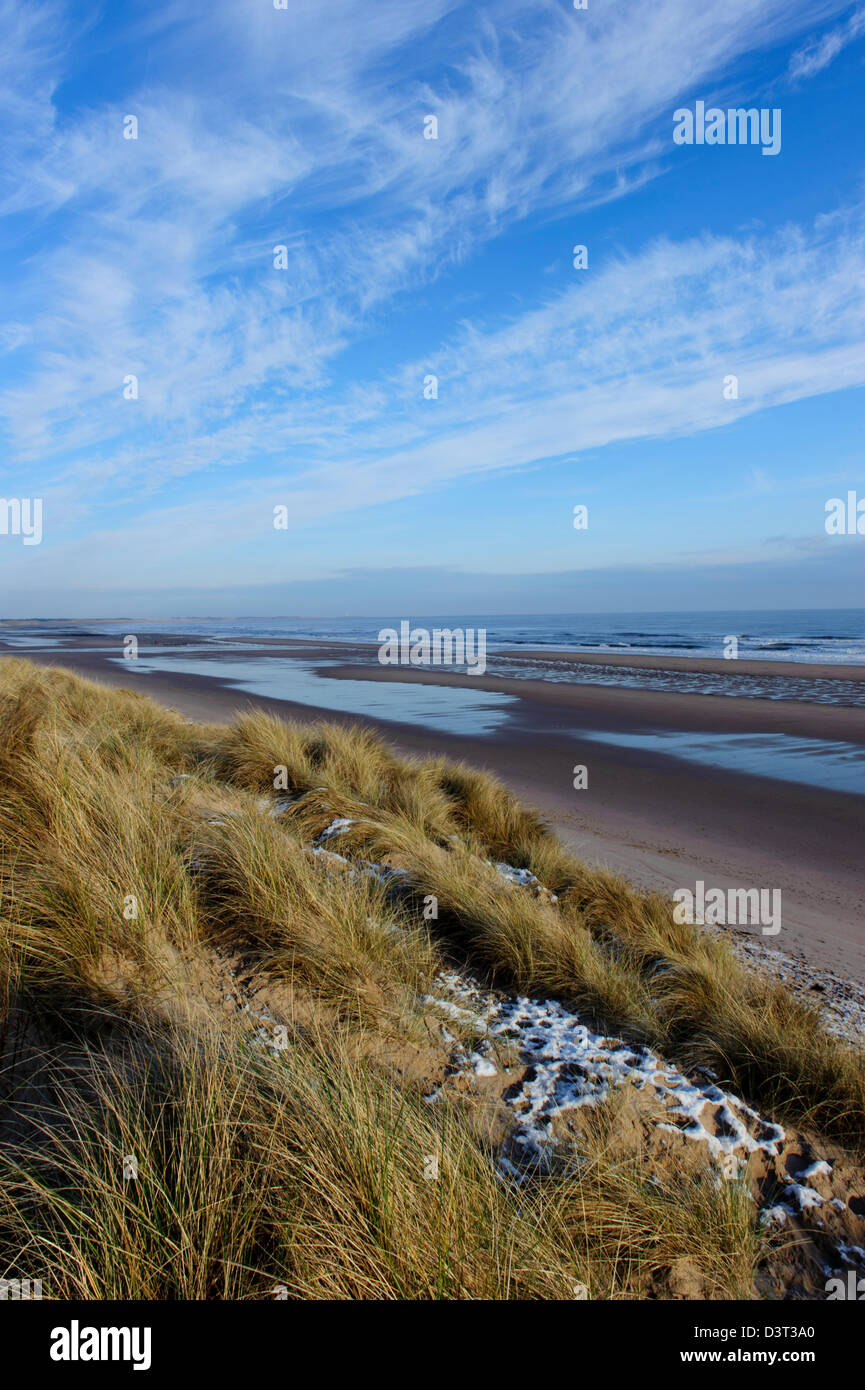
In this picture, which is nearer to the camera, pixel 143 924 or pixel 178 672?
pixel 143 924

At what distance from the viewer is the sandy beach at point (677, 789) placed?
7.23 m

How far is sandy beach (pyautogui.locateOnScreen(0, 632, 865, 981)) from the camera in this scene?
7.23m

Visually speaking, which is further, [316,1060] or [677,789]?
[677,789]

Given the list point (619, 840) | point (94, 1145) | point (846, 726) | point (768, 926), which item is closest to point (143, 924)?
point (94, 1145)

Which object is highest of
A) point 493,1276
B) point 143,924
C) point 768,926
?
point 143,924

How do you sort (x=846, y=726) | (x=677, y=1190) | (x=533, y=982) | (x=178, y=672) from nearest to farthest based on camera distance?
(x=677, y=1190)
(x=533, y=982)
(x=846, y=726)
(x=178, y=672)

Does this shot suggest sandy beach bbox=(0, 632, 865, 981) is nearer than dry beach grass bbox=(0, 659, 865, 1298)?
No

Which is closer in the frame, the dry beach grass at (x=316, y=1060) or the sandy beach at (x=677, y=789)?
the dry beach grass at (x=316, y=1060)

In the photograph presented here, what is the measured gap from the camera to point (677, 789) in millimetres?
11188

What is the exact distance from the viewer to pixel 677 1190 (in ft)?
9.21

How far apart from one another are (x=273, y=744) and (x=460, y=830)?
114 inches

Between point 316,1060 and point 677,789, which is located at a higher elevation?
point 316,1060
